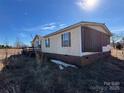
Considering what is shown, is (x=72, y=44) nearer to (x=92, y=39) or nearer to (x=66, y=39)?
(x=66, y=39)

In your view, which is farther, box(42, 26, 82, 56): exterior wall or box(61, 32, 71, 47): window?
box(61, 32, 71, 47): window

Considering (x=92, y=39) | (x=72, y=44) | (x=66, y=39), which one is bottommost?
(x=72, y=44)

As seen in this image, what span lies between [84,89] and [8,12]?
37.8 feet

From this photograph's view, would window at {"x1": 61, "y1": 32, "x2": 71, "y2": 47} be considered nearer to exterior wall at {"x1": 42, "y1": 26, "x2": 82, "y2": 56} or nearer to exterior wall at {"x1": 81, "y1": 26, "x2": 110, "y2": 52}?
exterior wall at {"x1": 42, "y1": 26, "x2": 82, "y2": 56}

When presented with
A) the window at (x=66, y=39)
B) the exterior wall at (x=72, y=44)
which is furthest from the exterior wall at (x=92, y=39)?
the window at (x=66, y=39)

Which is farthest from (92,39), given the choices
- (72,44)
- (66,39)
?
(66,39)

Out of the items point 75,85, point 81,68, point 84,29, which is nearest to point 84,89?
point 75,85

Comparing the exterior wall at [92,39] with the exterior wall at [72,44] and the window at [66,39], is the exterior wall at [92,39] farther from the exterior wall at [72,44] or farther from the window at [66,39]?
the window at [66,39]

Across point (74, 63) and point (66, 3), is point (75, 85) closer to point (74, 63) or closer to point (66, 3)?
point (74, 63)

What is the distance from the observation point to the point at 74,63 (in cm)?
1237

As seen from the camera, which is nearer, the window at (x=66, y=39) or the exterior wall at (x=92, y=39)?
the exterior wall at (x=92, y=39)

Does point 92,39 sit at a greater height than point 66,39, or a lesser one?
lesser

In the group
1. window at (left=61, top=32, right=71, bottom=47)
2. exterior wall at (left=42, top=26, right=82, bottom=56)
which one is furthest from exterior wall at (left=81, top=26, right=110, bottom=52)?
window at (left=61, top=32, right=71, bottom=47)

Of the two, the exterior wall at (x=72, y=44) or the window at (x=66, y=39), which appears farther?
the window at (x=66, y=39)
